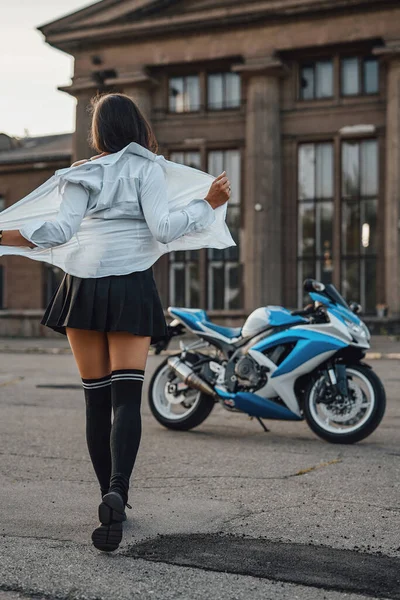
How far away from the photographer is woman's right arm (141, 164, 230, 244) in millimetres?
4070

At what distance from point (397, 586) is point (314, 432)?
13.6ft

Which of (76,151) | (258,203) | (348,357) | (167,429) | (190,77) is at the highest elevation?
(190,77)

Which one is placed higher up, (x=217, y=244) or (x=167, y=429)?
(x=217, y=244)

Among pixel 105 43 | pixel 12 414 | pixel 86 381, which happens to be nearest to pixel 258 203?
pixel 105 43

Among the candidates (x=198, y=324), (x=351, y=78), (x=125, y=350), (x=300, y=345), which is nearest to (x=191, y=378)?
(x=198, y=324)

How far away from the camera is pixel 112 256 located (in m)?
4.10

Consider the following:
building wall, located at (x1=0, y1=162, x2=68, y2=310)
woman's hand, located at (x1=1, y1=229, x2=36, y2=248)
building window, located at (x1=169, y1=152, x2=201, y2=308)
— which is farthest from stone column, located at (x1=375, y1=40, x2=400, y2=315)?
woman's hand, located at (x1=1, y1=229, x2=36, y2=248)

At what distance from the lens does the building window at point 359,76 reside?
32.3 meters

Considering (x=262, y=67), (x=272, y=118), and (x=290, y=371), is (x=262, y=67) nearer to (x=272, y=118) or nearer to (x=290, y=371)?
(x=272, y=118)

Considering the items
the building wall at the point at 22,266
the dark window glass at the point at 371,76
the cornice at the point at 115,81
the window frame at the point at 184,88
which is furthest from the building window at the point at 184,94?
the building wall at the point at 22,266

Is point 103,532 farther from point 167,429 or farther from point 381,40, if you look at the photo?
point 381,40

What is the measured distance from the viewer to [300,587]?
336 cm

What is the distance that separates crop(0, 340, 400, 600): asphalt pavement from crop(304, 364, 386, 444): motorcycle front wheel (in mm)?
139

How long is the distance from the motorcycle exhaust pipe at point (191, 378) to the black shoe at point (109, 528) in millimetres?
4132
